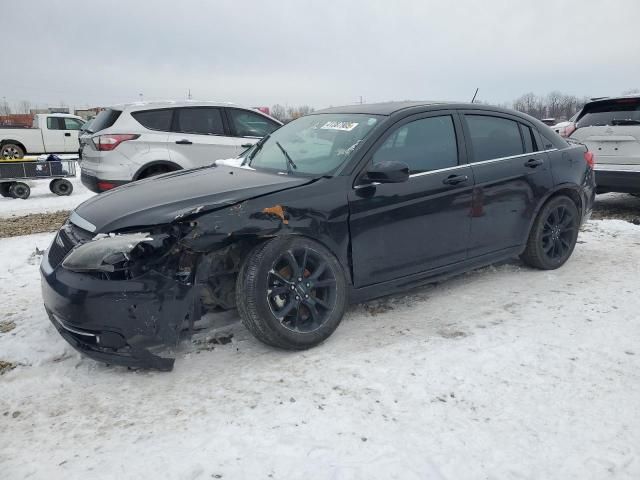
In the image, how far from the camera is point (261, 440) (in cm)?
238

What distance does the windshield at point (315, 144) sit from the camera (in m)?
3.61

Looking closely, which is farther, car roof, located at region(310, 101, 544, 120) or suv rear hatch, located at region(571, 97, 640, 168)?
suv rear hatch, located at region(571, 97, 640, 168)

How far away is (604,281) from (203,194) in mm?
3603

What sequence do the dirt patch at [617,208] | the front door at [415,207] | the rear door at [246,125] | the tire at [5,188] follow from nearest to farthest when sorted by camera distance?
the front door at [415,207]
the dirt patch at [617,208]
the rear door at [246,125]
the tire at [5,188]

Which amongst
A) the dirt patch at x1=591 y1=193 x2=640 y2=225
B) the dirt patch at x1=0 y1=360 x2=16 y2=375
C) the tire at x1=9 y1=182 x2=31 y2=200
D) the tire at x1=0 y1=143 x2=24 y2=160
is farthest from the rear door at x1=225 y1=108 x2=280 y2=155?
the tire at x1=0 y1=143 x2=24 y2=160

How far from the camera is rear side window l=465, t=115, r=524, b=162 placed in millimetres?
4160

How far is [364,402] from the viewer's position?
2.67 metres

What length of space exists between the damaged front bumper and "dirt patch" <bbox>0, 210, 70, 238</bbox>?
4.39 m

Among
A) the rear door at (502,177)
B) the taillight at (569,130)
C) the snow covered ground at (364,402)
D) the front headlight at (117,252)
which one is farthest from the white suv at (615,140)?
the front headlight at (117,252)

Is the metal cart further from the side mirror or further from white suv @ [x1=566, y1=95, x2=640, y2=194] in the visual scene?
white suv @ [x1=566, y1=95, x2=640, y2=194]

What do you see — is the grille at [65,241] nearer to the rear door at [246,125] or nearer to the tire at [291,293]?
the tire at [291,293]

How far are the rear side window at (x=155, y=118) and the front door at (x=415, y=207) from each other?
452 centimetres

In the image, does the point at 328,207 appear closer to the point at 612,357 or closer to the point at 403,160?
the point at 403,160

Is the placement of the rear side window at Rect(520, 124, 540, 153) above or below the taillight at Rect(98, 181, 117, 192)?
above
